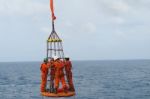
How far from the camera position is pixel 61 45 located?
3069 centimetres

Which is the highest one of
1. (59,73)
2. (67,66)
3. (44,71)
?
(67,66)

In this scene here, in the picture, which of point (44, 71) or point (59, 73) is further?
point (44, 71)

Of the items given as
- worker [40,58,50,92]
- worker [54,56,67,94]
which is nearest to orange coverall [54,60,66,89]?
worker [54,56,67,94]

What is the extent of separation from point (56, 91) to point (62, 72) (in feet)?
5.52

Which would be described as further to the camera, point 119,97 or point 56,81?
point 119,97

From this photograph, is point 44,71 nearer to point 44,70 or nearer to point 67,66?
point 44,70

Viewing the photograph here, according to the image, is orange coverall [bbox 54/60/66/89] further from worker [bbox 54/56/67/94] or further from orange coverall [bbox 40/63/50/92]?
orange coverall [bbox 40/63/50/92]

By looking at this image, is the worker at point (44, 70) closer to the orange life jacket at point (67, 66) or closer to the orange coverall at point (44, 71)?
the orange coverall at point (44, 71)

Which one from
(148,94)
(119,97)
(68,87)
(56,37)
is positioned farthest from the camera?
(148,94)

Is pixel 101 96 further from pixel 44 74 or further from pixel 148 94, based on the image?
pixel 44 74

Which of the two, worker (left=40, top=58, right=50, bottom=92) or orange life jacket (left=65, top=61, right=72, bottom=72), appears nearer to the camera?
worker (left=40, top=58, right=50, bottom=92)

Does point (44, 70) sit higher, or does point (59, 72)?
point (44, 70)

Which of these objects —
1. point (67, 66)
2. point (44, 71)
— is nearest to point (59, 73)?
point (67, 66)

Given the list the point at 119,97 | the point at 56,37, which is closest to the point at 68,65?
the point at 56,37
